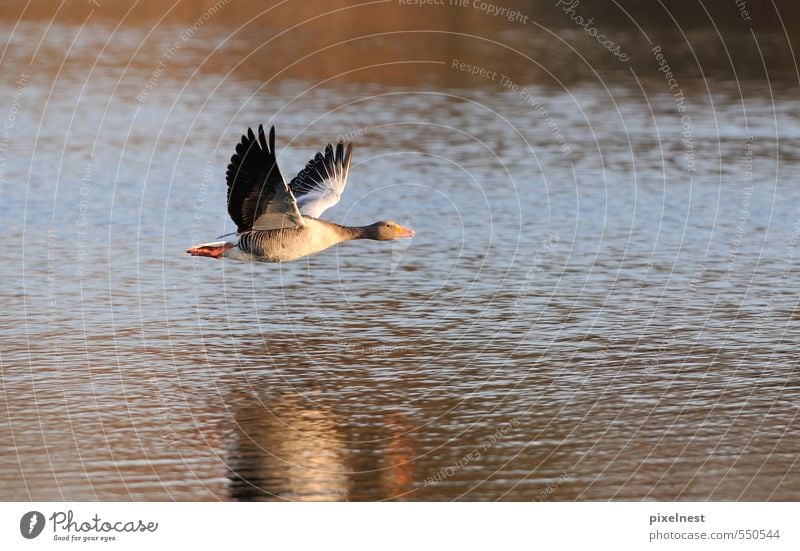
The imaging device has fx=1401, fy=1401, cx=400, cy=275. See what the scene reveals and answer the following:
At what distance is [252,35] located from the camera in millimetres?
52594

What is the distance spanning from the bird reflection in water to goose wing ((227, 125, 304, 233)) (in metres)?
2.40

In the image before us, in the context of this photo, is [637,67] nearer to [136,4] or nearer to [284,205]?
[136,4]

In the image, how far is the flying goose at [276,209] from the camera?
1639 cm

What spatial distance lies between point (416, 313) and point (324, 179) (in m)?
3.83

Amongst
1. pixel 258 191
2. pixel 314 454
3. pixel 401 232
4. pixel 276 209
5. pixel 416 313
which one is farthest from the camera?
pixel 416 313

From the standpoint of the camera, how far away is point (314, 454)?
16.5 m

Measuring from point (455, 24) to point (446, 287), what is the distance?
95.6 ft

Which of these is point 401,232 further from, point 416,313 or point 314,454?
point 314,454

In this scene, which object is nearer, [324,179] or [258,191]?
[258,191]

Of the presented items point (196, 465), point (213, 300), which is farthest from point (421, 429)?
point (213, 300)

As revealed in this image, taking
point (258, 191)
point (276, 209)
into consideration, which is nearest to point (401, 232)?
point (276, 209)
